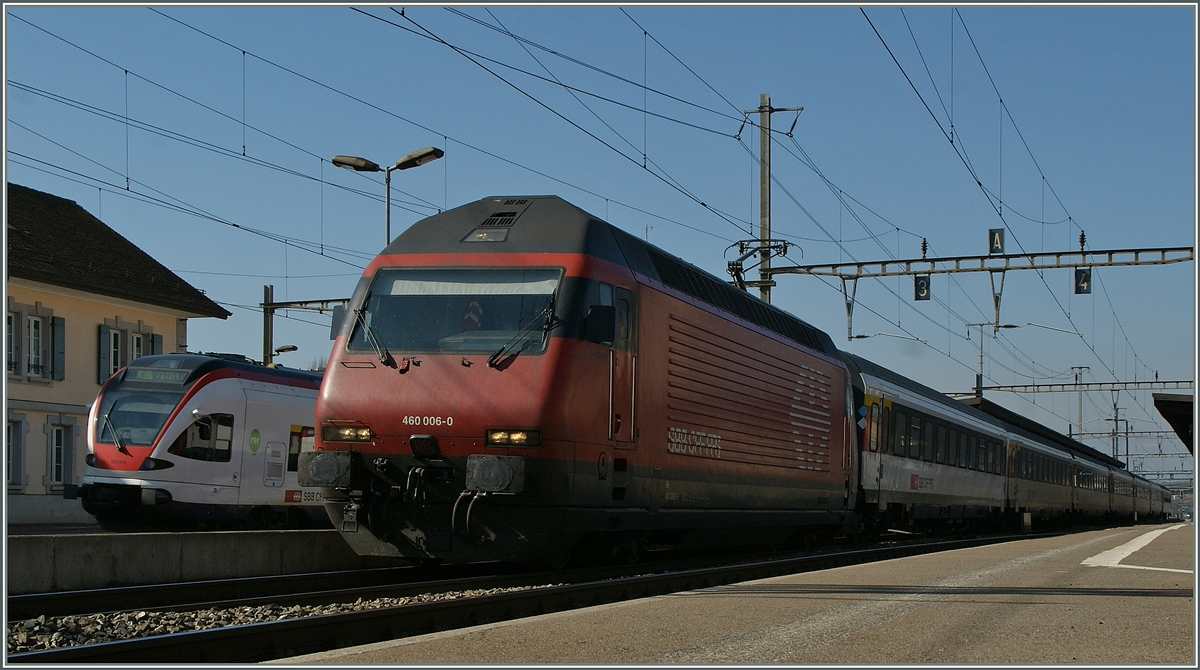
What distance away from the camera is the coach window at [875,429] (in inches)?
956

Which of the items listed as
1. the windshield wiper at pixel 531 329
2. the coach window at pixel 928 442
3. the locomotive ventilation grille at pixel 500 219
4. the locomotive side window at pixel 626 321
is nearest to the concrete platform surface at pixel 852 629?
the locomotive side window at pixel 626 321

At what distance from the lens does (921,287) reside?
1193 inches

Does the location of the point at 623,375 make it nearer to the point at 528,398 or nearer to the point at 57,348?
the point at 528,398

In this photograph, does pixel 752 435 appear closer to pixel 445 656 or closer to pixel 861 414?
pixel 861 414

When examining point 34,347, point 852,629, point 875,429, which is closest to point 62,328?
point 34,347

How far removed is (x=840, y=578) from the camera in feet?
42.9

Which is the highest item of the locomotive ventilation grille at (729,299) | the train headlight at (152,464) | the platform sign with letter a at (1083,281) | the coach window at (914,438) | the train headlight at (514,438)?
the platform sign with letter a at (1083,281)

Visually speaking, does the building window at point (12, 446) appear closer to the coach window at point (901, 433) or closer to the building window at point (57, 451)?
the building window at point (57, 451)

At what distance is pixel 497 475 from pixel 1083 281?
71.3 feet

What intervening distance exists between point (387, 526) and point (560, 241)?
3.37m

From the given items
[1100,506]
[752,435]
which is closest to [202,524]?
[752,435]

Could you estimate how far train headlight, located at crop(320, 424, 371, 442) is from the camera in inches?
493

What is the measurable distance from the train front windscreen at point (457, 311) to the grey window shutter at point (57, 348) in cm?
2344

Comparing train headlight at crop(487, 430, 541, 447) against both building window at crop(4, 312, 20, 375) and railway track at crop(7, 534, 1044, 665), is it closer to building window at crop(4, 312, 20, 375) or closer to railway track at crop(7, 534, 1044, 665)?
railway track at crop(7, 534, 1044, 665)
